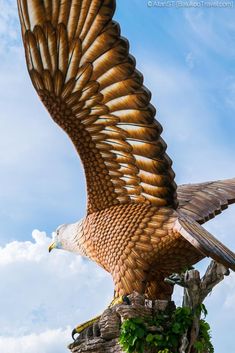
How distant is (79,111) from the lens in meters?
7.01

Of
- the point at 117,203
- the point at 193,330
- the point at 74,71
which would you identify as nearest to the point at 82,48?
the point at 74,71

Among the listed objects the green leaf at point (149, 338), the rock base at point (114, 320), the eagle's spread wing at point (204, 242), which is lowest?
the green leaf at point (149, 338)

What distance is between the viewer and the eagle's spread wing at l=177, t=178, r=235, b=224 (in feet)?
25.8

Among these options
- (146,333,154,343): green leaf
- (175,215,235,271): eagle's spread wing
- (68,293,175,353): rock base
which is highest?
(175,215,235,271): eagle's spread wing

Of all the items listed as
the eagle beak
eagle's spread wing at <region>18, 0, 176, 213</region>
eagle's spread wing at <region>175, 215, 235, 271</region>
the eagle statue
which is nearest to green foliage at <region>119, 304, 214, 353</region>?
the eagle statue

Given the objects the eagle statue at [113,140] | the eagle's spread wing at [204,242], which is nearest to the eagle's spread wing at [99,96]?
the eagle statue at [113,140]

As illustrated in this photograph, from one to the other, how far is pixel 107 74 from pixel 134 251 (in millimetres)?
1701

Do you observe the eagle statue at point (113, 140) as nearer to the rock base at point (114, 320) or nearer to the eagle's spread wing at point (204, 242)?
the eagle's spread wing at point (204, 242)

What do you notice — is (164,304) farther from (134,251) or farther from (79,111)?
(79,111)

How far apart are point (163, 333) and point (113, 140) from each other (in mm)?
1890

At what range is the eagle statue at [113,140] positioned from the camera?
661cm

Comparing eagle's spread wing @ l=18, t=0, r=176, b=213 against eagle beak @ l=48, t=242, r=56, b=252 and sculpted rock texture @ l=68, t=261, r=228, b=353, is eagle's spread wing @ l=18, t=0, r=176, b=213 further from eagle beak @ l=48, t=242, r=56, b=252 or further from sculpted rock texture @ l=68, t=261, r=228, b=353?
eagle beak @ l=48, t=242, r=56, b=252

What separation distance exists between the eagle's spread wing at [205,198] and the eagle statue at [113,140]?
0.51 m

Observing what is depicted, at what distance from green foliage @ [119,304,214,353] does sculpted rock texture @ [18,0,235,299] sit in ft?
1.16
